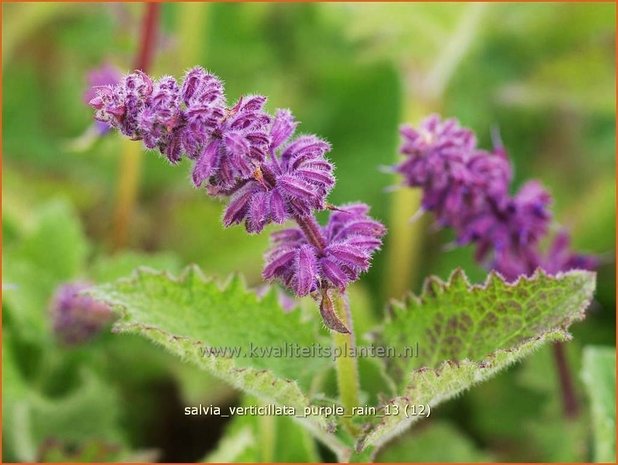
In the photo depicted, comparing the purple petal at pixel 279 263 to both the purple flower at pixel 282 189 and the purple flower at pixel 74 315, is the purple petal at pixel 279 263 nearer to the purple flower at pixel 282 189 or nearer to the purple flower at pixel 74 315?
the purple flower at pixel 282 189

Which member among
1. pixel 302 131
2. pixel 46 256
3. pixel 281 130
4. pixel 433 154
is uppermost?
pixel 302 131

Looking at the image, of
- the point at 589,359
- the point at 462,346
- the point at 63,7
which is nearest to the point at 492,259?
the point at 589,359

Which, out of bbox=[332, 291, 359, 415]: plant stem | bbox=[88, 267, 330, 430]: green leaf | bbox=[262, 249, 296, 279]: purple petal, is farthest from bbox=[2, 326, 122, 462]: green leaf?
bbox=[262, 249, 296, 279]: purple petal

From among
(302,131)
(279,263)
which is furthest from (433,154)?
(302,131)

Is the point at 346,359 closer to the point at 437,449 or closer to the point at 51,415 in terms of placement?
the point at 437,449

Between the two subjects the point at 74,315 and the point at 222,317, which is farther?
the point at 74,315

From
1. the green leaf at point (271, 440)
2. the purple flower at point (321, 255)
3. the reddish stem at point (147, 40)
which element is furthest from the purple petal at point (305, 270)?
the reddish stem at point (147, 40)
